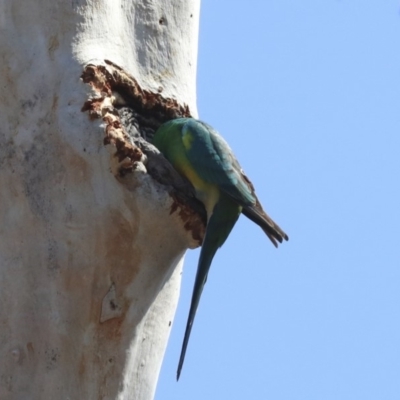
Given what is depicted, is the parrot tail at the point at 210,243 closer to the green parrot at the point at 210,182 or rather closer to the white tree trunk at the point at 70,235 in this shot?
the green parrot at the point at 210,182

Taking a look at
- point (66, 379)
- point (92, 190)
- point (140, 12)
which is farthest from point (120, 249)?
point (140, 12)

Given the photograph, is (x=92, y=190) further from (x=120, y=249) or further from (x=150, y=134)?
(x=150, y=134)

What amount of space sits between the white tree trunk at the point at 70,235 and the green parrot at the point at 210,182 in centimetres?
14

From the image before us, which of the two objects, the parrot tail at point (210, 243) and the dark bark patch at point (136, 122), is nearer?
the dark bark patch at point (136, 122)

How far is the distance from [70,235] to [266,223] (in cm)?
69

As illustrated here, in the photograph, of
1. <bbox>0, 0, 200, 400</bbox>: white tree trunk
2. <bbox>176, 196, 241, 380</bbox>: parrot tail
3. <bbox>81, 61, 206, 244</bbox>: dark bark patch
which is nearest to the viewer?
<bbox>0, 0, 200, 400</bbox>: white tree trunk

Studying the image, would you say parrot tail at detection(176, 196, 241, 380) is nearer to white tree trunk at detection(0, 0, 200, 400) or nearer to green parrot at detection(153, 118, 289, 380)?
green parrot at detection(153, 118, 289, 380)

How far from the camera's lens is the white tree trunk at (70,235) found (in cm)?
292

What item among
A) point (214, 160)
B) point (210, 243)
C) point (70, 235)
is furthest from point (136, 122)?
point (70, 235)

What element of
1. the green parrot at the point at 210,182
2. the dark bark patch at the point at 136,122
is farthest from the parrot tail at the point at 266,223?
the dark bark patch at the point at 136,122

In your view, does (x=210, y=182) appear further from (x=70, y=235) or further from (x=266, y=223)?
(x=70, y=235)

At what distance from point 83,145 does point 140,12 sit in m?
0.62

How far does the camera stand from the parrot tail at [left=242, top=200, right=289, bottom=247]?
339 centimetres

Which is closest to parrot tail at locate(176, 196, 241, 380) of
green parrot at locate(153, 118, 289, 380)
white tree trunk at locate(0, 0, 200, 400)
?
green parrot at locate(153, 118, 289, 380)
